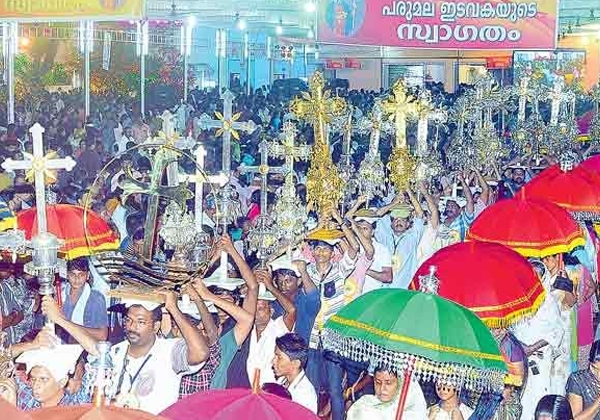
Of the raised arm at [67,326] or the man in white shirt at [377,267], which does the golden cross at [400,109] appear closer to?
the man in white shirt at [377,267]

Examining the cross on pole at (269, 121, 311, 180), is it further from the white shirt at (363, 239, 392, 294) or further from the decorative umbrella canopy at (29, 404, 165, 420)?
the decorative umbrella canopy at (29, 404, 165, 420)

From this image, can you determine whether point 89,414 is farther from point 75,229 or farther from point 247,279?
point 75,229

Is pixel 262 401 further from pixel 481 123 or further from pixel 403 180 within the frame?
pixel 481 123

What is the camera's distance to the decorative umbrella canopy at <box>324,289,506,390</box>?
18.0ft

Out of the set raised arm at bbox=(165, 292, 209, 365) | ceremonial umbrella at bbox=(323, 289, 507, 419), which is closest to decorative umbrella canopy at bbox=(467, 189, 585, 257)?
ceremonial umbrella at bbox=(323, 289, 507, 419)

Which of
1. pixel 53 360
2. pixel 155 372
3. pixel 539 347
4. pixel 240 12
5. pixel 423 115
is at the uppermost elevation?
pixel 240 12

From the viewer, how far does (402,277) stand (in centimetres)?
922

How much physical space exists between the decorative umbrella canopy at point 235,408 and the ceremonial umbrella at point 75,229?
7.18ft

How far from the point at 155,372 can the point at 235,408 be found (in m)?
1.29

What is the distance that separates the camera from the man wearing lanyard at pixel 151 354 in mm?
6074

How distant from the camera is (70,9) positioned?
9.17m

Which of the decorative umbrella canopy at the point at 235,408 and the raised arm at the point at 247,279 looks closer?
the decorative umbrella canopy at the point at 235,408

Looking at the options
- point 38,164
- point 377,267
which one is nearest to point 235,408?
point 38,164

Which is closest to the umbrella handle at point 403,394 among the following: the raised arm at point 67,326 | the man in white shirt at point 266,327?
the man in white shirt at point 266,327
